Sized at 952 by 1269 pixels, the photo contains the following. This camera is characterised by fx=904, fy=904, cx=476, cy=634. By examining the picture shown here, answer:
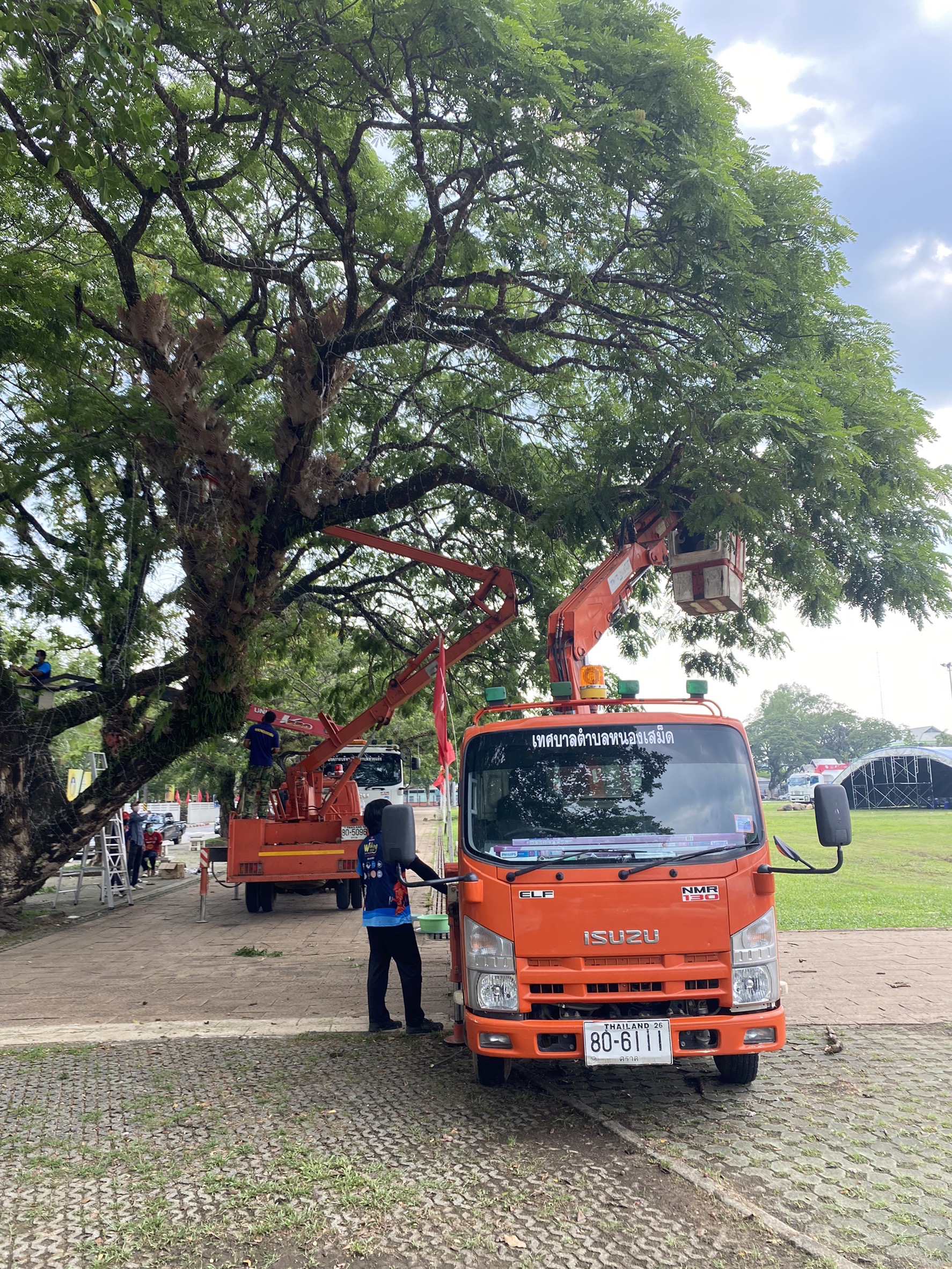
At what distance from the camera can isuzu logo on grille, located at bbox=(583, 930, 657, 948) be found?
16.0ft

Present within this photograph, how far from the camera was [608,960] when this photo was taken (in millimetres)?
4906

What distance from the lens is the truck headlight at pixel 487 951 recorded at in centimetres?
493

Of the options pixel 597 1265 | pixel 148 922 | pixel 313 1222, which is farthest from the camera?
pixel 148 922

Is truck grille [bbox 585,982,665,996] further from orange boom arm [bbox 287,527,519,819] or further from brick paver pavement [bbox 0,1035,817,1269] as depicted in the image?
orange boom arm [bbox 287,527,519,819]

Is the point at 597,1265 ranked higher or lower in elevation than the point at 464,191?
lower

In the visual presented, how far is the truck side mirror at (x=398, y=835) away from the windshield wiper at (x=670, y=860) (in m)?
1.30

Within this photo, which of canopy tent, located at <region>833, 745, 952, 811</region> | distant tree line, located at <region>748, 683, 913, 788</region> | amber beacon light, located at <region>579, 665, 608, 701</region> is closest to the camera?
amber beacon light, located at <region>579, 665, 608, 701</region>

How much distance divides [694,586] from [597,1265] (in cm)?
617

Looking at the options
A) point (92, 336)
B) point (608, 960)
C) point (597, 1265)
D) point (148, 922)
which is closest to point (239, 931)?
point (148, 922)

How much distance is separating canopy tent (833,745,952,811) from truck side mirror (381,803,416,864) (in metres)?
48.8

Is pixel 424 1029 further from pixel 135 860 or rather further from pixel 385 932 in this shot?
pixel 135 860

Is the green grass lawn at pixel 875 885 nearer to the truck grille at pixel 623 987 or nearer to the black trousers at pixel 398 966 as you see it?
the truck grille at pixel 623 987

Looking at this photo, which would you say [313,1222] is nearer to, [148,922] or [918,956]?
[918,956]

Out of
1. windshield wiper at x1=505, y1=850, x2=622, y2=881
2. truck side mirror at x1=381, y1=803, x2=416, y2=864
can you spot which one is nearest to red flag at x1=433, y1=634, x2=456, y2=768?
truck side mirror at x1=381, y1=803, x2=416, y2=864
